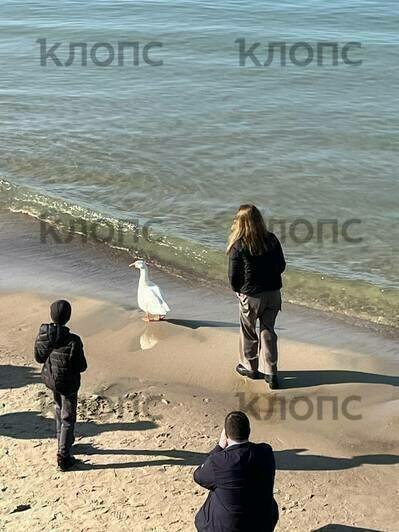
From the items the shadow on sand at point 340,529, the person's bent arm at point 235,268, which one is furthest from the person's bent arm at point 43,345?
the shadow on sand at point 340,529

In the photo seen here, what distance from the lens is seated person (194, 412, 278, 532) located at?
496 cm

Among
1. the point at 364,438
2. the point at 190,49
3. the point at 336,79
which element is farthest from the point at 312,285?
the point at 190,49

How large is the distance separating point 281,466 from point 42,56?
19.5 m

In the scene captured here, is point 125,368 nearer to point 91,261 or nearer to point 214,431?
point 214,431

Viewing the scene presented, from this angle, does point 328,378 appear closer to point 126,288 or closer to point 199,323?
point 199,323

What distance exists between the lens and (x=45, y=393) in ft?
25.1

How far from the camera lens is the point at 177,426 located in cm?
727

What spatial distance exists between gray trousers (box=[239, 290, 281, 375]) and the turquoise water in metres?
3.67

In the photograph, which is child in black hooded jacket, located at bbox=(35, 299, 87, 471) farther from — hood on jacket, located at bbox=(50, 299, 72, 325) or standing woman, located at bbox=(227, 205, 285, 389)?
standing woman, located at bbox=(227, 205, 285, 389)

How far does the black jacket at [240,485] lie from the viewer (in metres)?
4.96

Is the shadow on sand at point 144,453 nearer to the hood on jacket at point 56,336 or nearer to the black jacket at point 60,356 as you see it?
the black jacket at point 60,356

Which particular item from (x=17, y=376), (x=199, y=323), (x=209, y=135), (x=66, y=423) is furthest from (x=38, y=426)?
(x=209, y=135)

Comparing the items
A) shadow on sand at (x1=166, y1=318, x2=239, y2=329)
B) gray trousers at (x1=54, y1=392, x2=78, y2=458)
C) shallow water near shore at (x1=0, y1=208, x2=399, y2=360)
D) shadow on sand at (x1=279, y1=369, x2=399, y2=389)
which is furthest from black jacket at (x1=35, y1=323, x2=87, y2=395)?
shadow on sand at (x1=166, y1=318, x2=239, y2=329)

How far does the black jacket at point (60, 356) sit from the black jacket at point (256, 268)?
1.69m
